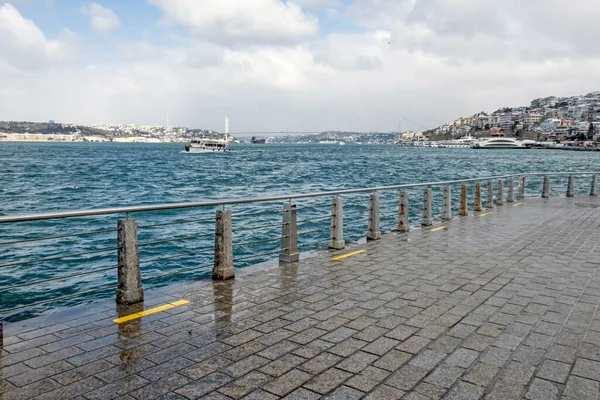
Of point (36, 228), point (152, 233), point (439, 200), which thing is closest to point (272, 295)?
point (152, 233)

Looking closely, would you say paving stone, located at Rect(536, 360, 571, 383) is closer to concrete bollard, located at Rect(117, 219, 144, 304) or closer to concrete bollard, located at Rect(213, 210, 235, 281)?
concrete bollard, located at Rect(213, 210, 235, 281)

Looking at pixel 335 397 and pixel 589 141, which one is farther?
pixel 589 141

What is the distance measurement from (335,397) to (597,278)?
6.44 metres

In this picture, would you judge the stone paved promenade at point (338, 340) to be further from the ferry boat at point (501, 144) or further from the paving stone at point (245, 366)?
the ferry boat at point (501, 144)

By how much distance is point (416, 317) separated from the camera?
605 cm

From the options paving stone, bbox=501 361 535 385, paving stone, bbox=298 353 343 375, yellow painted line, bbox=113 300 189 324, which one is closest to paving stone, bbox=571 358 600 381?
paving stone, bbox=501 361 535 385

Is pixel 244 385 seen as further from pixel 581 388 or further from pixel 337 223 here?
A: pixel 337 223

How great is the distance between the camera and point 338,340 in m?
5.24

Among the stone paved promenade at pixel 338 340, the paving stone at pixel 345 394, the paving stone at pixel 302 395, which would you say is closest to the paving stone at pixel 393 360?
the stone paved promenade at pixel 338 340

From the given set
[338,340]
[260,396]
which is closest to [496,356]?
[338,340]

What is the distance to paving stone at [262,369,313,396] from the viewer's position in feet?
13.4

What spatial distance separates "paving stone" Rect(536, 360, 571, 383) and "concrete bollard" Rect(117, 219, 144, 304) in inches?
193

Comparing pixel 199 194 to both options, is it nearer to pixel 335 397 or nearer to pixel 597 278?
pixel 597 278

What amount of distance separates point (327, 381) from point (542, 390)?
6.14ft
